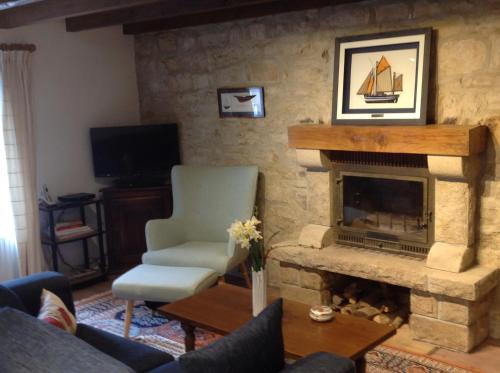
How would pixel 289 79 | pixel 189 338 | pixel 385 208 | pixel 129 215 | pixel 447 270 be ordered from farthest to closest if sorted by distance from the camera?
pixel 129 215 < pixel 289 79 < pixel 385 208 < pixel 447 270 < pixel 189 338

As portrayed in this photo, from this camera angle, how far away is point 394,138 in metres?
3.52

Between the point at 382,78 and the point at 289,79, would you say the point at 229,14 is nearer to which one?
the point at 289,79

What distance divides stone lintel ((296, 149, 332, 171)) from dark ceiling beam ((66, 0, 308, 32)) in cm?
103

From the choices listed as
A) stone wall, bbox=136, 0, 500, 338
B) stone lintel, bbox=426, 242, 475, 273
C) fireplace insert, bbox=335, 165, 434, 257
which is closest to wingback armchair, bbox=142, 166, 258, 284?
stone wall, bbox=136, 0, 500, 338

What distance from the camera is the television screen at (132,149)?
4.90m

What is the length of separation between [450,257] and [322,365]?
1.69 meters

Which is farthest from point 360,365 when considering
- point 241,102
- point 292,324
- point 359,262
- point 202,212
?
point 241,102

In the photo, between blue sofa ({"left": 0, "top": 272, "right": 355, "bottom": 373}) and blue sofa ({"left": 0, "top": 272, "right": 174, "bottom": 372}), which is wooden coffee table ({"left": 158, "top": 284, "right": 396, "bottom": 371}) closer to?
blue sofa ({"left": 0, "top": 272, "right": 174, "bottom": 372})

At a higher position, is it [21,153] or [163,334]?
[21,153]

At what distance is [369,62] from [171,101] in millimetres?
1962

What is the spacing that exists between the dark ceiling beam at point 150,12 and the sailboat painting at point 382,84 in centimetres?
84

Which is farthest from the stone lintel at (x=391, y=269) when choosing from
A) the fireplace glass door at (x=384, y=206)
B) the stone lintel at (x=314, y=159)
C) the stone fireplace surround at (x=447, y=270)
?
the stone lintel at (x=314, y=159)

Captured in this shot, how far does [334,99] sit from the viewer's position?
390cm

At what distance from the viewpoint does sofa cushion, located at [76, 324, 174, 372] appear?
251cm
